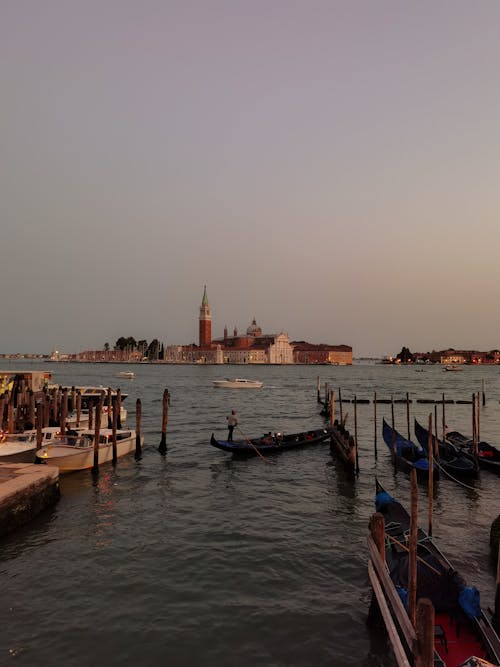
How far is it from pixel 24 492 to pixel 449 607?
31.1ft

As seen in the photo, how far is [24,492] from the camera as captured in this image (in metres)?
11.6

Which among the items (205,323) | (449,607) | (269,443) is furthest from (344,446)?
(205,323)

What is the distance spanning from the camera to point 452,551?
35.5 ft

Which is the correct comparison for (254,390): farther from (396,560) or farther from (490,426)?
(396,560)

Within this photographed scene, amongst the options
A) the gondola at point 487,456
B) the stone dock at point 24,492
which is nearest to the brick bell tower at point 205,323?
the gondola at point 487,456

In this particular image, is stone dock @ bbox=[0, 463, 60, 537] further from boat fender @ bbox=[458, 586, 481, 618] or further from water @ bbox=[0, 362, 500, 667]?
boat fender @ bbox=[458, 586, 481, 618]

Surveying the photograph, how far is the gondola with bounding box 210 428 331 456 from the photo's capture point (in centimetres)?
2025

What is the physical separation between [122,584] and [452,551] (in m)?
7.14

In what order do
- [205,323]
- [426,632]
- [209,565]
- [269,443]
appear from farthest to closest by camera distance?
[205,323] < [269,443] < [209,565] < [426,632]

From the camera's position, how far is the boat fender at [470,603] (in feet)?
21.6

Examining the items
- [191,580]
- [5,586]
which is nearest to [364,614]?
[191,580]

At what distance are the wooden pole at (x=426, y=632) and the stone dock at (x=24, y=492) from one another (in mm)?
9307

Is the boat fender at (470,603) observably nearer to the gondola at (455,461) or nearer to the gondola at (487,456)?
the gondola at (455,461)

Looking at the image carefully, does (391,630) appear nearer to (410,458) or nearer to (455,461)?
(455,461)
